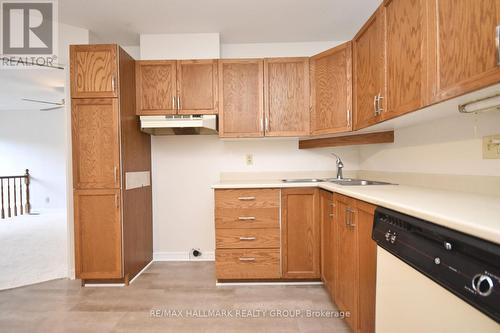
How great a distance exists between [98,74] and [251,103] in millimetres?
1413

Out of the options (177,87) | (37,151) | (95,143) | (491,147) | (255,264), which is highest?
(177,87)

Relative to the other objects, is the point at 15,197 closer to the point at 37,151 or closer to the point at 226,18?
the point at 37,151

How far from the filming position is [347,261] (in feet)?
5.09

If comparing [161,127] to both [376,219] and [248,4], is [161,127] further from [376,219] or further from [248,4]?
[376,219]

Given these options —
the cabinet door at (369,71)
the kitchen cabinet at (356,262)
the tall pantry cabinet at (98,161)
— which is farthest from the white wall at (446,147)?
the tall pantry cabinet at (98,161)

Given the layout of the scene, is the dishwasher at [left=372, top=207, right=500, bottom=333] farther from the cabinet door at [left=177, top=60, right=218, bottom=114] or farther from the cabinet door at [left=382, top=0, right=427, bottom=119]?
the cabinet door at [left=177, top=60, right=218, bottom=114]

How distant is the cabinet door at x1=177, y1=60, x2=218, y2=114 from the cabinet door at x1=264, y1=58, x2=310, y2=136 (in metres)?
0.55

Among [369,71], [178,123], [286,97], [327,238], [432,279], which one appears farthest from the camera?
[286,97]

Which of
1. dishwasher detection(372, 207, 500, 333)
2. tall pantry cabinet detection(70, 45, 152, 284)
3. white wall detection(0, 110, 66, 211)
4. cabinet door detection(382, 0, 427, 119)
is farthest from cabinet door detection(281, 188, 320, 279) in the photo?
white wall detection(0, 110, 66, 211)

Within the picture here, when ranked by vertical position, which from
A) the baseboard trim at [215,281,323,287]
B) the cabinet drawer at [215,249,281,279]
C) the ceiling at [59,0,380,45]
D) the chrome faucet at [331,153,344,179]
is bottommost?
the baseboard trim at [215,281,323,287]

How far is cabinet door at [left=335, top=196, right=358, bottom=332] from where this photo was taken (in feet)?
4.70

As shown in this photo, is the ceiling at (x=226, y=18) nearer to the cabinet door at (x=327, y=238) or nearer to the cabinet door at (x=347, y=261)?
the cabinet door at (x=327, y=238)

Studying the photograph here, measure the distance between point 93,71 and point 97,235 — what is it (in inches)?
58.0

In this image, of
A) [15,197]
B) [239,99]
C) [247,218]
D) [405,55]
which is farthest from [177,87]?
→ [15,197]
